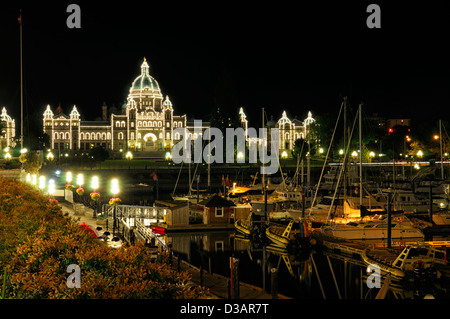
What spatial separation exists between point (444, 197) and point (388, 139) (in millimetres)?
63130

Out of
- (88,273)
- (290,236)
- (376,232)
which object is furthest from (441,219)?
(88,273)

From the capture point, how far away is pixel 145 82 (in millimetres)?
159250

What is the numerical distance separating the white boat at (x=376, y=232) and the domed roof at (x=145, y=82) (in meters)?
134

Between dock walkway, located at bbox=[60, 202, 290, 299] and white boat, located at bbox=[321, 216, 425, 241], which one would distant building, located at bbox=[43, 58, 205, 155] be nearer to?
white boat, located at bbox=[321, 216, 425, 241]

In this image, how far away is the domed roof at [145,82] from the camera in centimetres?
15862

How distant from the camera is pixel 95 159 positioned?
9544cm

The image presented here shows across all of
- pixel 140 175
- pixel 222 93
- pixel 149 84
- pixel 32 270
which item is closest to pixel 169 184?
pixel 140 175

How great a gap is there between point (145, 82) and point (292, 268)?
139 m

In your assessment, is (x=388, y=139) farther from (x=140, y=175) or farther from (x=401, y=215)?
(x=401, y=215)

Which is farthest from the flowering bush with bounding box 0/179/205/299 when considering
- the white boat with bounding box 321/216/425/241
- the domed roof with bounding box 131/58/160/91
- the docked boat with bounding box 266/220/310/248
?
the domed roof with bounding box 131/58/160/91

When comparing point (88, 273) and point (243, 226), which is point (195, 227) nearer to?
point (243, 226)

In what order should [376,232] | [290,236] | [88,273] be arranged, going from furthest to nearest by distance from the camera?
[376,232] < [290,236] < [88,273]
